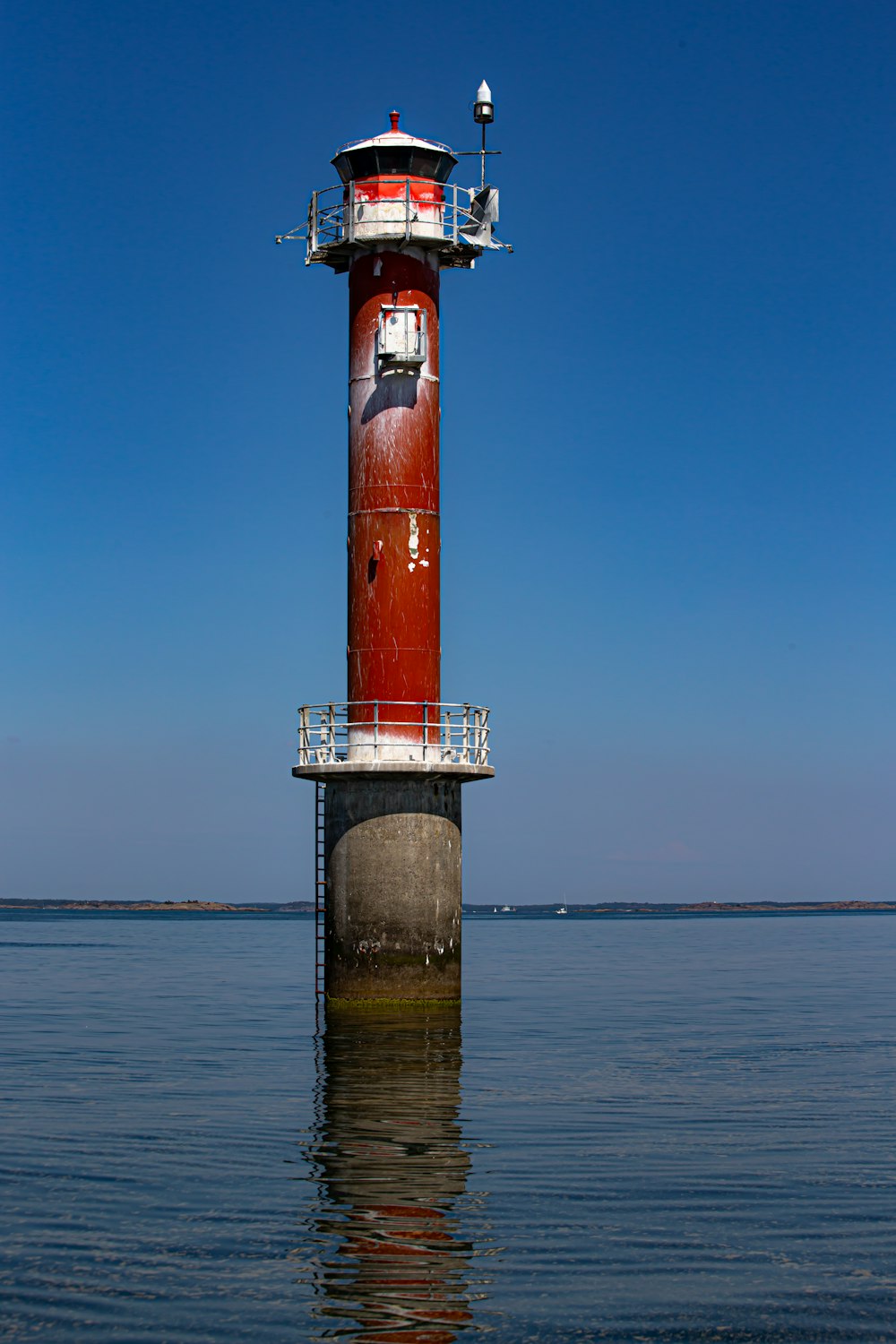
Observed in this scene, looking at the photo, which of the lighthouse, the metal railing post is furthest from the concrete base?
the metal railing post

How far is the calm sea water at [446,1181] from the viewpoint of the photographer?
10555 millimetres

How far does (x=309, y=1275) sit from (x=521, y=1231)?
6.83ft

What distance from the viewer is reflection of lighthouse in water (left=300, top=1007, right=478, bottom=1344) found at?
1051 cm

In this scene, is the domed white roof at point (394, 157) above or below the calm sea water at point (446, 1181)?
above

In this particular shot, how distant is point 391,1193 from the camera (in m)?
13.9

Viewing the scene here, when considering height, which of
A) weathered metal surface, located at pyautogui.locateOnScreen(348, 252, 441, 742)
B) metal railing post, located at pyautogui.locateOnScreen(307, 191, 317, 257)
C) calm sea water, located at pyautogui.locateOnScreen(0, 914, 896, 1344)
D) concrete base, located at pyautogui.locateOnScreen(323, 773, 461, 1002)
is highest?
metal railing post, located at pyautogui.locateOnScreen(307, 191, 317, 257)

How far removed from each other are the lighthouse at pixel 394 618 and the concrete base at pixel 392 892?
0.07ft

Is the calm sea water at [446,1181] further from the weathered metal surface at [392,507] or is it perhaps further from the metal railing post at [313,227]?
the metal railing post at [313,227]

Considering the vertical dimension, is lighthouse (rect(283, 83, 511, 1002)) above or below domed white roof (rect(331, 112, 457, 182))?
below

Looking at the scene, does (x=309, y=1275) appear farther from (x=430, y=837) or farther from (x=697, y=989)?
(x=697, y=989)

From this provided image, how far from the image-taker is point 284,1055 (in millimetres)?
24578

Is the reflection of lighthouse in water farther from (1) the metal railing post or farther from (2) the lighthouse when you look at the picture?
(1) the metal railing post

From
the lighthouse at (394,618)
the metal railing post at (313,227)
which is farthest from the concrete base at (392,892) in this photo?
the metal railing post at (313,227)

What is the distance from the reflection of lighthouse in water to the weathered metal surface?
6725 millimetres
